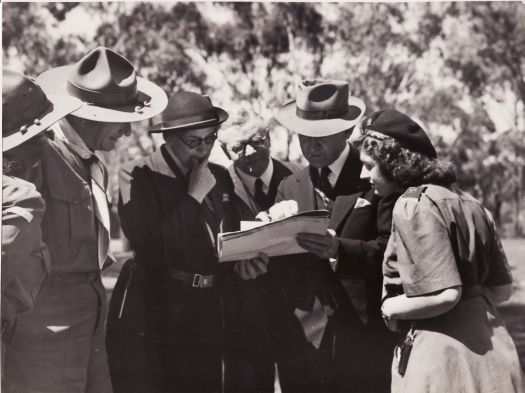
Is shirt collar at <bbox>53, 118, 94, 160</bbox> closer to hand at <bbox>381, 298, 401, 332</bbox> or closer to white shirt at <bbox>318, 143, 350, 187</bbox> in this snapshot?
white shirt at <bbox>318, 143, 350, 187</bbox>

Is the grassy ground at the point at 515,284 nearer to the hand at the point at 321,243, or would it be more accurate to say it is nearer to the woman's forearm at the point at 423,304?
the hand at the point at 321,243

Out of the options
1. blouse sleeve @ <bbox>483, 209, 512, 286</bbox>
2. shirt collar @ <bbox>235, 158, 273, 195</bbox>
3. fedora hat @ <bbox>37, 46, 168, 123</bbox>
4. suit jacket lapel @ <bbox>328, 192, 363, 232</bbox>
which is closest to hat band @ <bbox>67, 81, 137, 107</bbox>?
fedora hat @ <bbox>37, 46, 168, 123</bbox>

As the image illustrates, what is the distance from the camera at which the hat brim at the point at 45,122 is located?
100 inches

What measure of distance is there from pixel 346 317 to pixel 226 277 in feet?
2.09

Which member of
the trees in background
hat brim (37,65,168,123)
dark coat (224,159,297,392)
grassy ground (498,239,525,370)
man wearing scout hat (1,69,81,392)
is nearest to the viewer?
man wearing scout hat (1,69,81,392)

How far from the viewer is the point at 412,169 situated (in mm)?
2369

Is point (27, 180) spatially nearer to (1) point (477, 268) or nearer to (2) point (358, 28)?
(1) point (477, 268)

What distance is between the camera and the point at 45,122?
2559mm

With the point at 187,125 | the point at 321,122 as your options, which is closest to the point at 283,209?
the point at 321,122

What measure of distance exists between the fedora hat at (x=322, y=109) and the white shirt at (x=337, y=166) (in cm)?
13

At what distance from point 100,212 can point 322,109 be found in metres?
1.27

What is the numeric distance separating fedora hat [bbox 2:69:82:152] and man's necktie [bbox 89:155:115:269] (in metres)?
0.29

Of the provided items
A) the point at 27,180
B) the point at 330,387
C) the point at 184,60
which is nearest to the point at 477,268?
the point at 330,387

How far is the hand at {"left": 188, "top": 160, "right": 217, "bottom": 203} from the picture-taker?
307 cm
